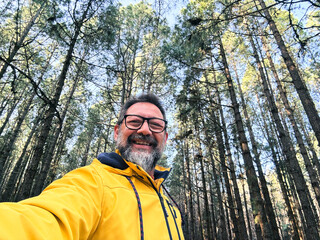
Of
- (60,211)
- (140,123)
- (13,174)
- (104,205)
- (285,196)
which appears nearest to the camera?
(60,211)

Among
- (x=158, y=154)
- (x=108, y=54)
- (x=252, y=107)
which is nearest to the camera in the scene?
(x=158, y=154)

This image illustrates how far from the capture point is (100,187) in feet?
3.21

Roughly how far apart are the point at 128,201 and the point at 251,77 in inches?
676

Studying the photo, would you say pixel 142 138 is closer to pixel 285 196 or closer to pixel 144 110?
pixel 144 110

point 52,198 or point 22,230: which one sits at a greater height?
point 52,198

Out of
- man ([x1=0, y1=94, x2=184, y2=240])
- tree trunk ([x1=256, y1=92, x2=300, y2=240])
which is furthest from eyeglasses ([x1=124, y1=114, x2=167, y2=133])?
tree trunk ([x1=256, y1=92, x2=300, y2=240])

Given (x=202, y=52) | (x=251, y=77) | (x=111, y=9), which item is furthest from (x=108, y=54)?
(x=251, y=77)

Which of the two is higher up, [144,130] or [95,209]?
[144,130]

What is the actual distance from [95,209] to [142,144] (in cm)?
86

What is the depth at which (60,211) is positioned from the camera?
0.67 metres

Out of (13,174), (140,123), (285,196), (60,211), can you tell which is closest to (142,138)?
(140,123)

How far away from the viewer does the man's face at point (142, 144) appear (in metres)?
1.57

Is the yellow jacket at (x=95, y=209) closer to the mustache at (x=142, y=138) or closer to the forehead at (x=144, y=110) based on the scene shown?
the mustache at (x=142, y=138)

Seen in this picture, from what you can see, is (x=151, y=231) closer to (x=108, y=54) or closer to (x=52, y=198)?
(x=52, y=198)
